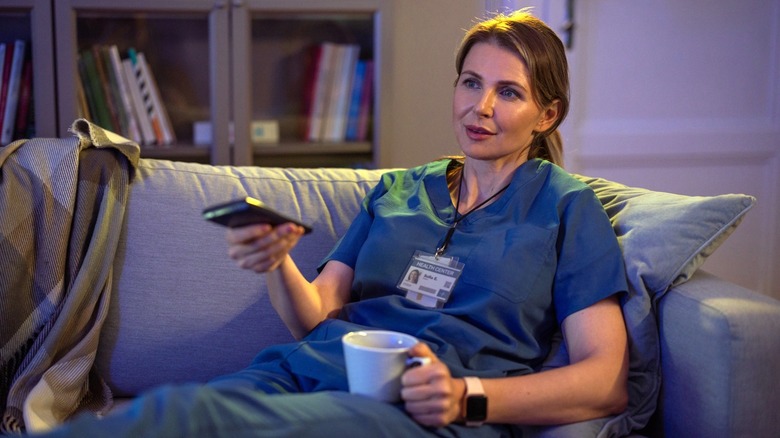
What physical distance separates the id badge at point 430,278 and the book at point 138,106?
1.47 m

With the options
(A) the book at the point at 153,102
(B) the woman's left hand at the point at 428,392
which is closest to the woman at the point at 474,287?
(B) the woman's left hand at the point at 428,392

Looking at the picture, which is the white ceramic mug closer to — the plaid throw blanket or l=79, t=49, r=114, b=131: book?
the plaid throw blanket

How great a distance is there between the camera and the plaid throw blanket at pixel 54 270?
61.4 inches

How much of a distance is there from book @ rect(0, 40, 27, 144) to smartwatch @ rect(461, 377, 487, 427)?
6.13ft

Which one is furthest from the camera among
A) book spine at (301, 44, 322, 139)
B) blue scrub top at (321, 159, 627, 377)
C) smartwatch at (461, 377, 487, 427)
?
book spine at (301, 44, 322, 139)

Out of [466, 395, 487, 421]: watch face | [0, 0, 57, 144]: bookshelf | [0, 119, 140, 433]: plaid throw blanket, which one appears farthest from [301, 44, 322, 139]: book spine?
[466, 395, 487, 421]: watch face

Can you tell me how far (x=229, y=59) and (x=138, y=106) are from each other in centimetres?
34

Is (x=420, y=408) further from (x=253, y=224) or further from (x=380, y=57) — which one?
(x=380, y=57)

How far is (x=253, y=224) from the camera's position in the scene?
3.93 ft

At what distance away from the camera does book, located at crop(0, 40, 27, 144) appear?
2523 millimetres

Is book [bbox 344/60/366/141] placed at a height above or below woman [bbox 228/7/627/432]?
above

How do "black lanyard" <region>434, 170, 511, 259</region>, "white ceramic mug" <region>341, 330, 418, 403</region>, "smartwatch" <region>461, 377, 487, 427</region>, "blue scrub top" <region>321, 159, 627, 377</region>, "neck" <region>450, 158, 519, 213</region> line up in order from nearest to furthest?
"white ceramic mug" <region>341, 330, 418, 403</region> → "smartwatch" <region>461, 377, 487, 427</region> → "blue scrub top" <region>321, 159, 627, 377</region> → "black lanyard" <region>434, 170, 511, 259</region> → "neck" <region>450, 158, 519, 213</region>

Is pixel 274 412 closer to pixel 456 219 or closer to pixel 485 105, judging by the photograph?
pixel 456 219

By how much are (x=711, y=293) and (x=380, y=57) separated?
5.21 ft
